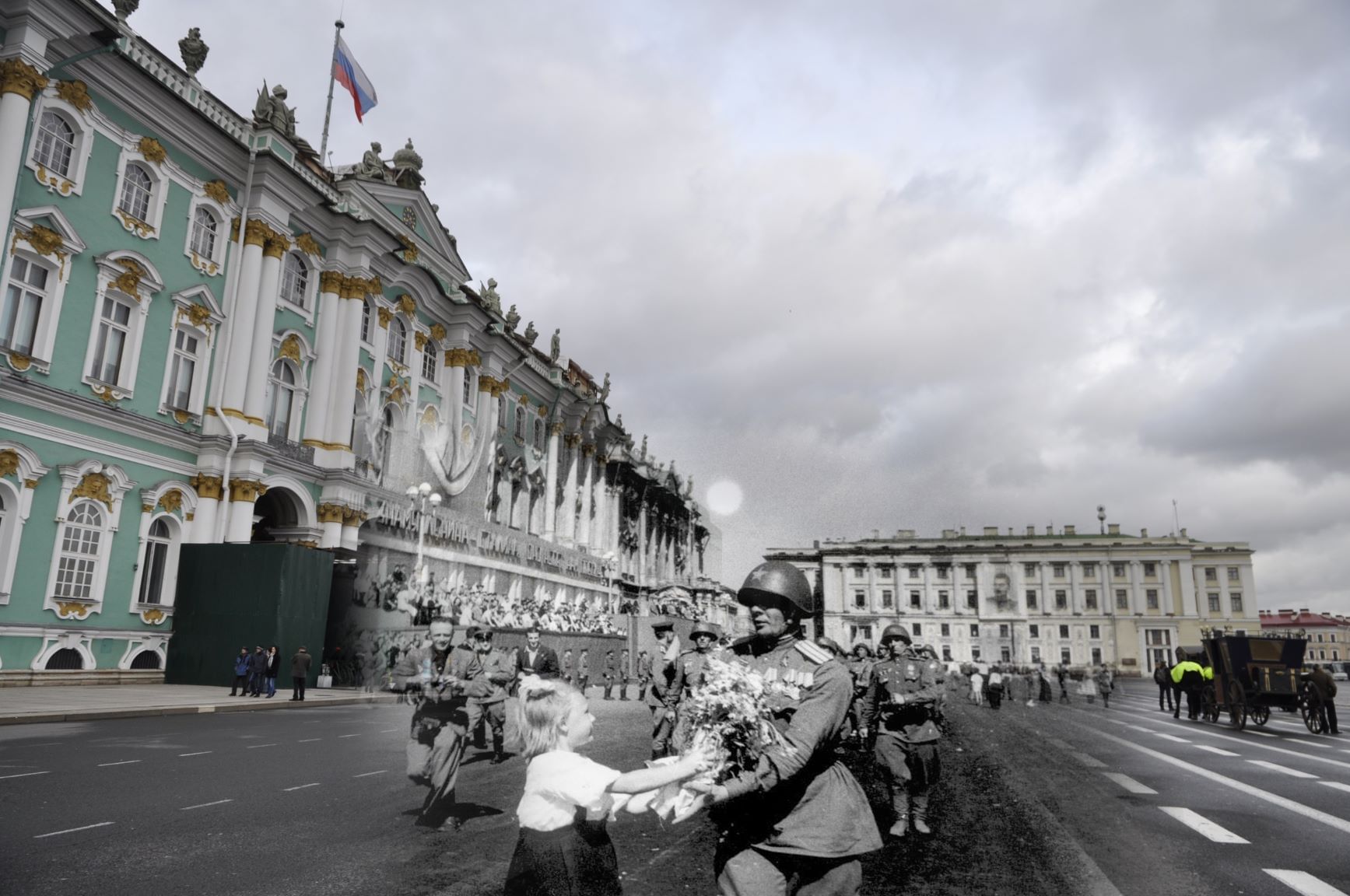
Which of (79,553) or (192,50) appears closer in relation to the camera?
(79,553)

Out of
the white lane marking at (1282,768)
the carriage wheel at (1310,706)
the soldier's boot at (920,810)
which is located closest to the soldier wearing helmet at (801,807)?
the soldier's boot at (920,810)

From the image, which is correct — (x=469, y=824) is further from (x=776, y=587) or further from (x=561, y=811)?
(x=776, y=587)

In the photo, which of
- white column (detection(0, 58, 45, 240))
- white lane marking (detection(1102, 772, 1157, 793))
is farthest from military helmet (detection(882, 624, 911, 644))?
white column (detection(0, 58, 45, 240))

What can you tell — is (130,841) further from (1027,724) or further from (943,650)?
(943,650)

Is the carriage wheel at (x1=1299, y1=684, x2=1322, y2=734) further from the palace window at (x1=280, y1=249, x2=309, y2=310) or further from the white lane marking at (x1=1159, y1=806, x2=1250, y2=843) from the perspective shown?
the palace window at (x1=280, y1=249, x2=309, y2=310)

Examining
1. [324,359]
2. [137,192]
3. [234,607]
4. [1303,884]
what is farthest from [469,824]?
[324,359]

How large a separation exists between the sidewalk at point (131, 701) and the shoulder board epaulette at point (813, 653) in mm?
14666

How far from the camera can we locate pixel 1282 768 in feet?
44.3

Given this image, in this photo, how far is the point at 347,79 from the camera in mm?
29109

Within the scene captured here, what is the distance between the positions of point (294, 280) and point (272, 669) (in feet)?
43.9

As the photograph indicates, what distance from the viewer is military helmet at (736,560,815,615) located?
3703 mm

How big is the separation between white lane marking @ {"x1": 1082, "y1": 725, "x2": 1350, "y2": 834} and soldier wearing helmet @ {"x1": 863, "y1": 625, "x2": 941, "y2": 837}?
4.19m

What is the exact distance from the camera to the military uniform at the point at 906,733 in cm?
863

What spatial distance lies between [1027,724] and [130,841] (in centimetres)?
2332
